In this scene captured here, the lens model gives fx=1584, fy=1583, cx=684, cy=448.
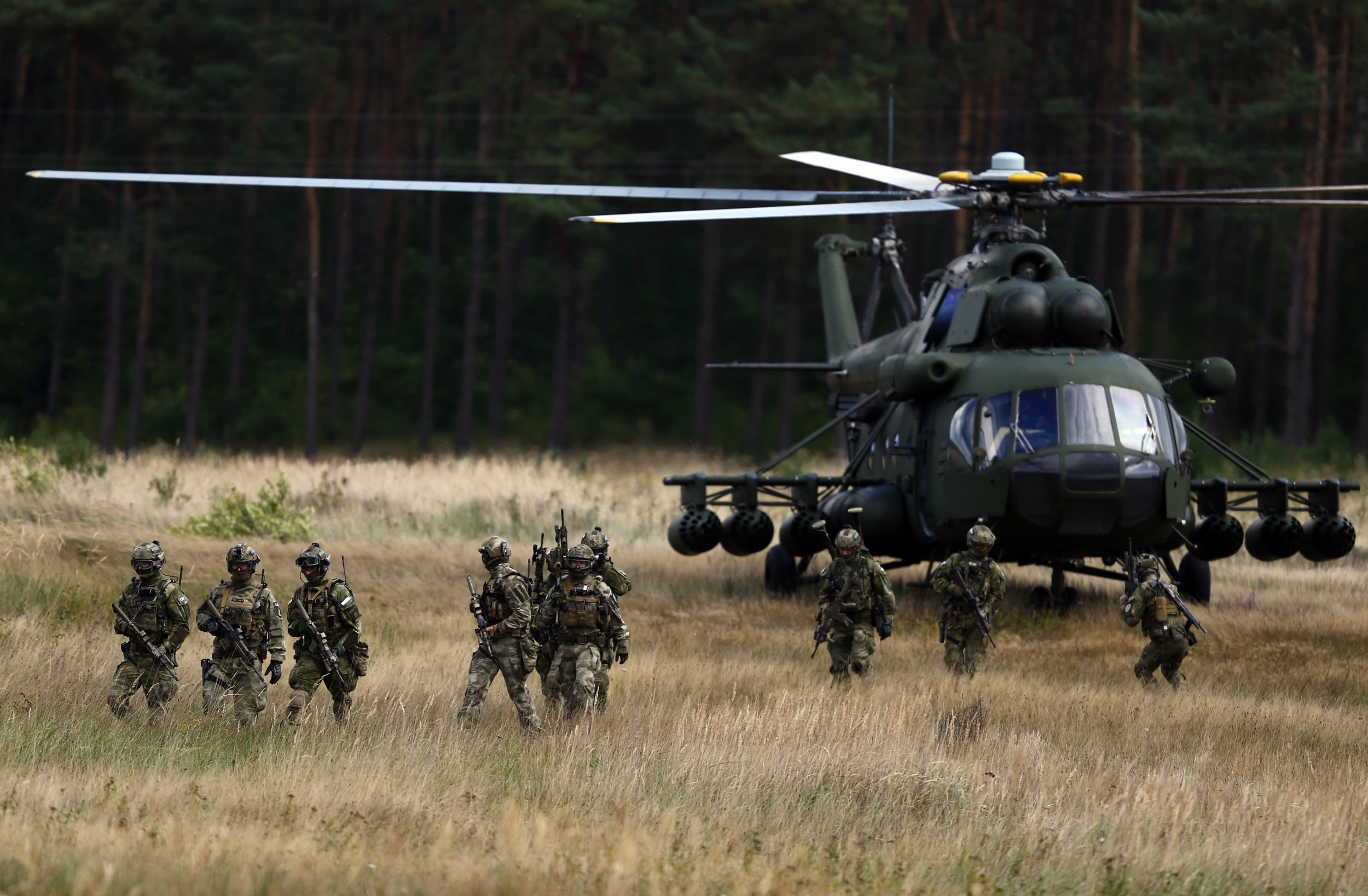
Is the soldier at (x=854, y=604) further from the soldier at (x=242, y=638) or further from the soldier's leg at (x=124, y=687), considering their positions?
the soldier's leg at (x=124, y=687)

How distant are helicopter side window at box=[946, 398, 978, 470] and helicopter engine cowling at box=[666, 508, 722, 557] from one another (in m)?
2.54

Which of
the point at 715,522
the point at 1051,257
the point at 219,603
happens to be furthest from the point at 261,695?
the point at 1051,257

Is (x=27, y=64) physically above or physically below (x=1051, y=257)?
above

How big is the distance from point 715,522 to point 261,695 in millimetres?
6950

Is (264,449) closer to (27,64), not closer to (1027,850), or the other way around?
(27,64)

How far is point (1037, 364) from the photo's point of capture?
13656 mm

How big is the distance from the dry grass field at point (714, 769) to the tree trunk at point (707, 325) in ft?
86.9

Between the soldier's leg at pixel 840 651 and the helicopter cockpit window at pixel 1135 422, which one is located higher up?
the helicopter cockpit window at pixel 1135 422

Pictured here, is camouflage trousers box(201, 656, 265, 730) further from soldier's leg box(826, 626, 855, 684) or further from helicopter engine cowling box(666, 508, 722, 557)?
helicopter engine cowling box(666, 508, 722, 557)

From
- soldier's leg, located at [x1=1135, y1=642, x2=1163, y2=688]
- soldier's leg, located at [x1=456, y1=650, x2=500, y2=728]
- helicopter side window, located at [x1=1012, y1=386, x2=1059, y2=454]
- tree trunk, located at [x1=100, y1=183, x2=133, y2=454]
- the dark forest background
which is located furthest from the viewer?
tree trunk, located at [x1=100, y1=183, x2=133, y2=454]

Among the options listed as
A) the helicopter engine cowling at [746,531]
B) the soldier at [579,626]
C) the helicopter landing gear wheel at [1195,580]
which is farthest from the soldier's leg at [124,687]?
the helicopter landing gear wheel at [1195,580]

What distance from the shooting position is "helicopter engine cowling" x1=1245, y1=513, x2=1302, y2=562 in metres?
14.6

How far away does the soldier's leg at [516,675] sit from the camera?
9.33 m

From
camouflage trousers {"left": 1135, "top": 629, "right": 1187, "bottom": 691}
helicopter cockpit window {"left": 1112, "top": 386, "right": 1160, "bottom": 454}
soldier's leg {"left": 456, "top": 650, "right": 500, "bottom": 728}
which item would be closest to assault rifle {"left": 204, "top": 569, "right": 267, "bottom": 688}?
soldier's leg {"left": 456, "top": 650, "right": 500, "bottom": 728}
